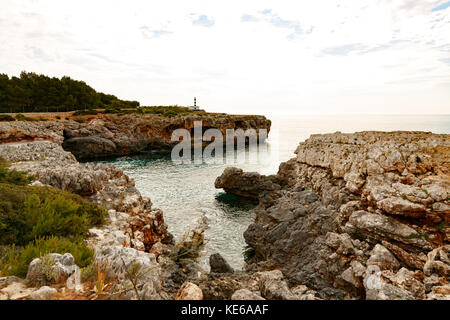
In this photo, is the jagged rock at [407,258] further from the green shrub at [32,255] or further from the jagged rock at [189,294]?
the green shrub at [32,255]

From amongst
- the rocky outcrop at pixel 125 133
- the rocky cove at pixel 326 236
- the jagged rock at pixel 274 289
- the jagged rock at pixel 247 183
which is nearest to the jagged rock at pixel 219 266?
the rocky cove at pixel 326 236

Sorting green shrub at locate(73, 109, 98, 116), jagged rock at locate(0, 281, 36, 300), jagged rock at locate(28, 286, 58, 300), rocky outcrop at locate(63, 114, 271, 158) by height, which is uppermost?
green shrub at locate(73, 109, 98, 116)

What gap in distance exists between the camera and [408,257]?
9.02m

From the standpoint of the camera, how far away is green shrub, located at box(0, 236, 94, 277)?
5223 mm

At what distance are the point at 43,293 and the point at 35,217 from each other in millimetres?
4014

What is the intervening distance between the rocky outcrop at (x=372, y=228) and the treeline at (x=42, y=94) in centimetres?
7207

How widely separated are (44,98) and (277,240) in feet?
250

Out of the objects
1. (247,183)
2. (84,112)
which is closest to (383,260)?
(247,183)

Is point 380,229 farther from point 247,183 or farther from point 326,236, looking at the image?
point 247,183

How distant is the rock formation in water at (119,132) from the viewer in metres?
50.7

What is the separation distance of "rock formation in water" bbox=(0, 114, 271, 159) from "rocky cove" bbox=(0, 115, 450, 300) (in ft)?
109

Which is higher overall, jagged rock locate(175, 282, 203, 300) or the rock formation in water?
the rock formation in water

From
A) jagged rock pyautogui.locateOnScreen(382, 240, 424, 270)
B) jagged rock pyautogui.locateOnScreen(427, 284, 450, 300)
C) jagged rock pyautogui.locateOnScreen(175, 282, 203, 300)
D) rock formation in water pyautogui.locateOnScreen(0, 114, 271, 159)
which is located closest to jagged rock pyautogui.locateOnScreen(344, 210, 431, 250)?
jagged rock pyautogui.locateOnScreen(382, 240, 424, 270)

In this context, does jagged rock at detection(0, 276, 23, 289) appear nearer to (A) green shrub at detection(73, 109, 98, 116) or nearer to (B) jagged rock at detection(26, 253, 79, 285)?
(B) jagged rock at detection(26, 253, 79, 285)
